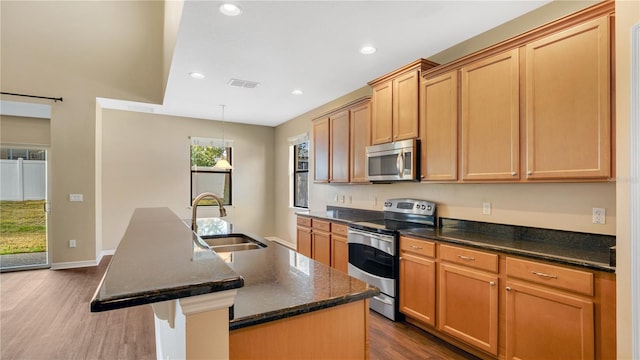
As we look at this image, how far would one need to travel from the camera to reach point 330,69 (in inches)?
146

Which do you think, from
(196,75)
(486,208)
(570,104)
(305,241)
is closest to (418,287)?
(486,208)

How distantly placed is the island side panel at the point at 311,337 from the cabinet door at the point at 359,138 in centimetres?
284

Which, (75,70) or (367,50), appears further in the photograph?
(75,70)

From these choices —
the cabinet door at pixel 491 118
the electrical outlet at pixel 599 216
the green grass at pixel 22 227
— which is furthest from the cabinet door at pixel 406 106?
the green grass at pixel 22 227

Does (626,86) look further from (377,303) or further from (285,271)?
(377,303)

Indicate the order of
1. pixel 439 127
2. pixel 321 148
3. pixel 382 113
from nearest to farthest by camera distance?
pixel 439 127, pixel 382 113, pixel 321 148

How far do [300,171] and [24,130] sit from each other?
4.58m

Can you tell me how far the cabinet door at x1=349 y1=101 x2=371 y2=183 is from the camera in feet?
12.8

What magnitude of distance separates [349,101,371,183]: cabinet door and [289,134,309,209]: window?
6.88 feet

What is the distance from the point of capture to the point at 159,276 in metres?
0.73

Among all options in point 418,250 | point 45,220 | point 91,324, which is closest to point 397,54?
point 418,250

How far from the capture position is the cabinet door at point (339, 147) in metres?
4.29

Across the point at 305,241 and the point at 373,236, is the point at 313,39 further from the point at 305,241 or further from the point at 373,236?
the point at 305,241

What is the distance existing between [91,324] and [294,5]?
345 cm
